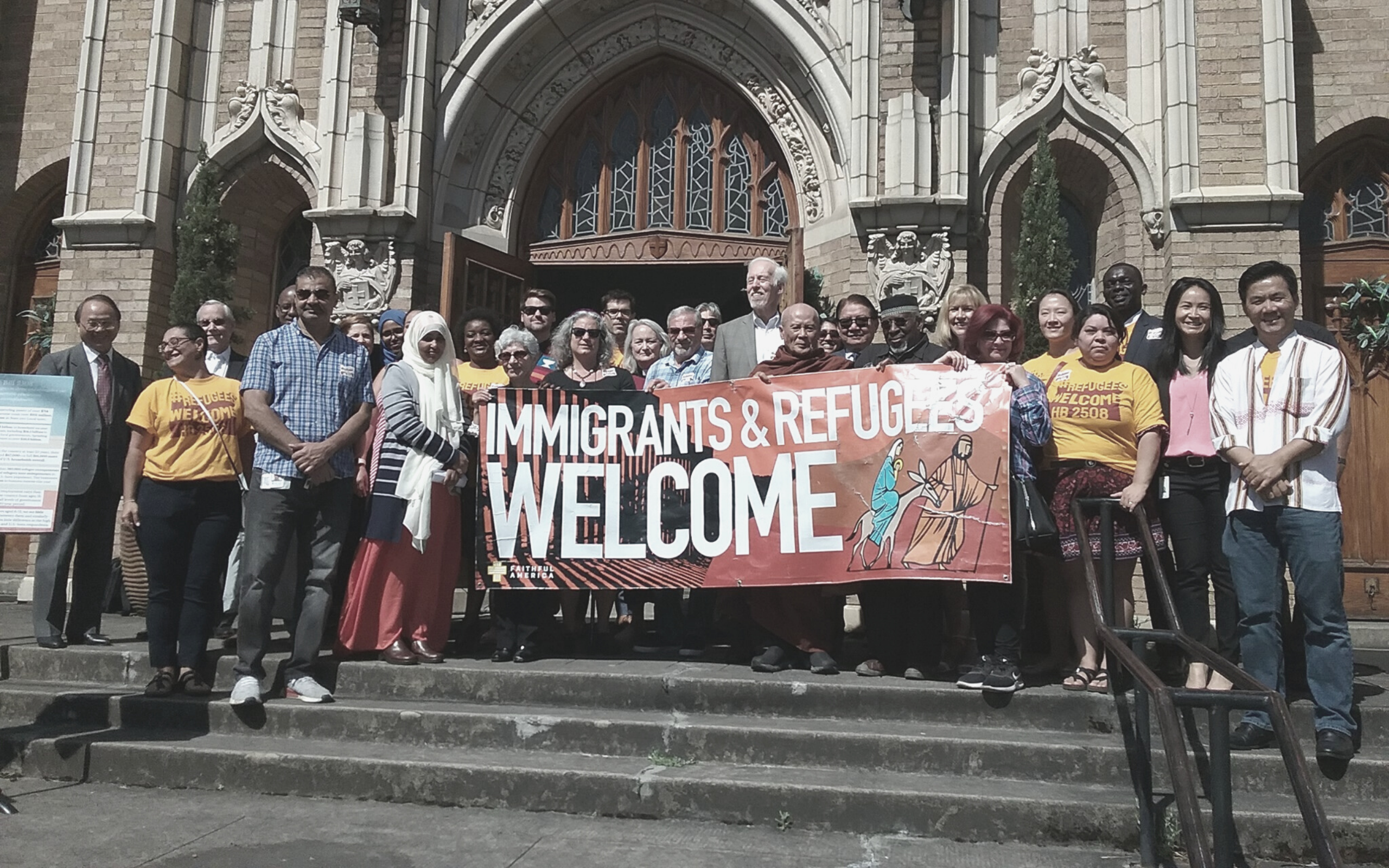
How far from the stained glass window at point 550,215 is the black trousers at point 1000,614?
6.91m

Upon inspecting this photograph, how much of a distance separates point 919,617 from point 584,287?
Answer: 27.8 feet

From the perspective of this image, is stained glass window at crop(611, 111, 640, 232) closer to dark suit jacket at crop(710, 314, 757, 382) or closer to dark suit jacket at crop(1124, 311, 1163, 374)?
dark suit jacket at crop(710, 314, 757, 382)

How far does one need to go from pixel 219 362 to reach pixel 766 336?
3.44m

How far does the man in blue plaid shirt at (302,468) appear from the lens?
5.04 m

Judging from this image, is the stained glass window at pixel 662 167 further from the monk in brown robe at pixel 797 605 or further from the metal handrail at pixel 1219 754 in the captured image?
the metal handrail at pixel 1219 754

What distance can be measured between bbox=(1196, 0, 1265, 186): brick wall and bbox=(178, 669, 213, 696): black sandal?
8400 millimetres

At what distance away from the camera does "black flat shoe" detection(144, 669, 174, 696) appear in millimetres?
5152

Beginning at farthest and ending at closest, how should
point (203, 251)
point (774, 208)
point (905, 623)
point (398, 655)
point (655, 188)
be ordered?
point (655, 188) → point (774, 208) → point (203, 251) → point (398, 655) → point (905, 623)

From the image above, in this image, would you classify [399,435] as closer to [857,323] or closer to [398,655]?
[398,655]

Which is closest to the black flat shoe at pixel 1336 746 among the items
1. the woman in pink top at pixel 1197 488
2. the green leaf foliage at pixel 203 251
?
the woman in pink top at pixel 1197 488

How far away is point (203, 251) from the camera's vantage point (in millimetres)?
9531

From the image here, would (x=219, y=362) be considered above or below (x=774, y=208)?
below

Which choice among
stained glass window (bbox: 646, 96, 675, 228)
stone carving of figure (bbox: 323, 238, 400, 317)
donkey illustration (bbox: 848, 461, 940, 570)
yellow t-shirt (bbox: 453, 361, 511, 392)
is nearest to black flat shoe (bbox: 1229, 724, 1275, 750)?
donkey illustration (bbox: 848, 461, 940, 570)

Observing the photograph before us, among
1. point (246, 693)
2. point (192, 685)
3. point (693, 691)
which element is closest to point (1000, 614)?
point (693, 691)
